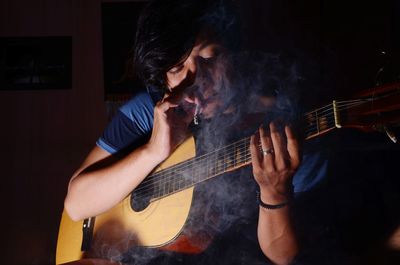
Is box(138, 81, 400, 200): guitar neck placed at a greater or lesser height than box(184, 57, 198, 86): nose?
lesser

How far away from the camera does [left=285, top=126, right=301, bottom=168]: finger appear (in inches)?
38.3

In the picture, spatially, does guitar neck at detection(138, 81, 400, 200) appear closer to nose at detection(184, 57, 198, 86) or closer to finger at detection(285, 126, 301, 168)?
finger at detection(285, 126, 301, 168)

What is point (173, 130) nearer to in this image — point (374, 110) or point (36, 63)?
point (374, 110)

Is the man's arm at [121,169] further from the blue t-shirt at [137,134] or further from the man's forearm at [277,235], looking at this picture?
the man's forearm at [277,235]

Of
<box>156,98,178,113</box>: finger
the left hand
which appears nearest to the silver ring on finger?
the left hand

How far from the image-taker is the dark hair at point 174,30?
3.48 ft

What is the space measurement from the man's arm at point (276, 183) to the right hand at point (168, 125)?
18 centimetres

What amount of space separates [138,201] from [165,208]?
84mm

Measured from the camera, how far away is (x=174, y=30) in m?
1.06

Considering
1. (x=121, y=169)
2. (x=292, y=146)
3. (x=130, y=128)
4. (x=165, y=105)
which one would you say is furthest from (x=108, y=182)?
(x=292, y=146)

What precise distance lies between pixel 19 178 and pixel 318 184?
989 millimetres

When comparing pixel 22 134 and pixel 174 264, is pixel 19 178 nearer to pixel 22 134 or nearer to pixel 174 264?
pixel 22 134

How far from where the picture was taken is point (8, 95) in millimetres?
1360

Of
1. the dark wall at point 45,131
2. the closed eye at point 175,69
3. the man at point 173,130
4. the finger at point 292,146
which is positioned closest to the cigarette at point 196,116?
the man at point 173,130
